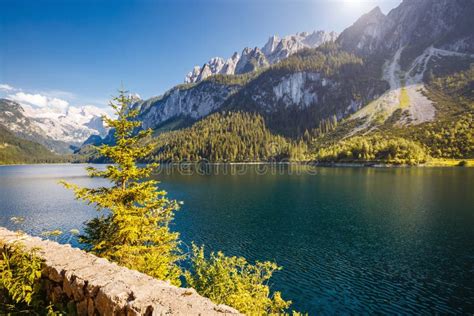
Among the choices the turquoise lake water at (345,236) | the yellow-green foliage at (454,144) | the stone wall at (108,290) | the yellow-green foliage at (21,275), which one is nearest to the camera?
the stone wall at (108,290)

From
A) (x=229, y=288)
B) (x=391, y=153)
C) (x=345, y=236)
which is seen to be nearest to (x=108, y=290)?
(x=229, y=288)

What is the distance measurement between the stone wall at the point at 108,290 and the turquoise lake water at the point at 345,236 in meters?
22.5

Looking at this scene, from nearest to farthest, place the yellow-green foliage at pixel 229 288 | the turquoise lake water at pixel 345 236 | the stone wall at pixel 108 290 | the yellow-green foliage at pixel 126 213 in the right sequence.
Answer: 1. the stone wall at pixel 108 290
2. the yellow-green foliage at pixel 126 213
3. the yellow-green foliage at pixel 229 288
4. the turquoise lake water at pixel 345 236

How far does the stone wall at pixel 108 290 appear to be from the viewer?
7.89 meters

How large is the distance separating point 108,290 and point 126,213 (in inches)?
298

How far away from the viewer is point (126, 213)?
15.7 meters

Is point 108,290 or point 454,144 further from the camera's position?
point 454,144

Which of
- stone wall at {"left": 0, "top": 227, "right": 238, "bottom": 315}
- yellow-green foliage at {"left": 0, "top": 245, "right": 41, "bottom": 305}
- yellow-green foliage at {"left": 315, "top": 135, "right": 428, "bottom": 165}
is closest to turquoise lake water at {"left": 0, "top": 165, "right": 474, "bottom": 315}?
stone wall at {"left": 0, "top": 227, "right": 238, "bottom": 315}

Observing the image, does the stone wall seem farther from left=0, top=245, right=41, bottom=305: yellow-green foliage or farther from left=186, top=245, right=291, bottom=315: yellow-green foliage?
left=186, top=245, right=291, bottom=315: yellow-green foliage

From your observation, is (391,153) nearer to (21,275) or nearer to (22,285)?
(21,275)

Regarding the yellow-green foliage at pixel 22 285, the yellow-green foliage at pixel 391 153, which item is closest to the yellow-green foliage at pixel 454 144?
the yellow-green foliage at pixel 391 153

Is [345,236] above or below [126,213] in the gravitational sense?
below

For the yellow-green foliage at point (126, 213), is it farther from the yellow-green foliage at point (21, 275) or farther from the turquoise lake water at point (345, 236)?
the turquoise lake water at point (345, 236)

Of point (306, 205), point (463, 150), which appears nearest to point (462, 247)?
point (306, 205)
